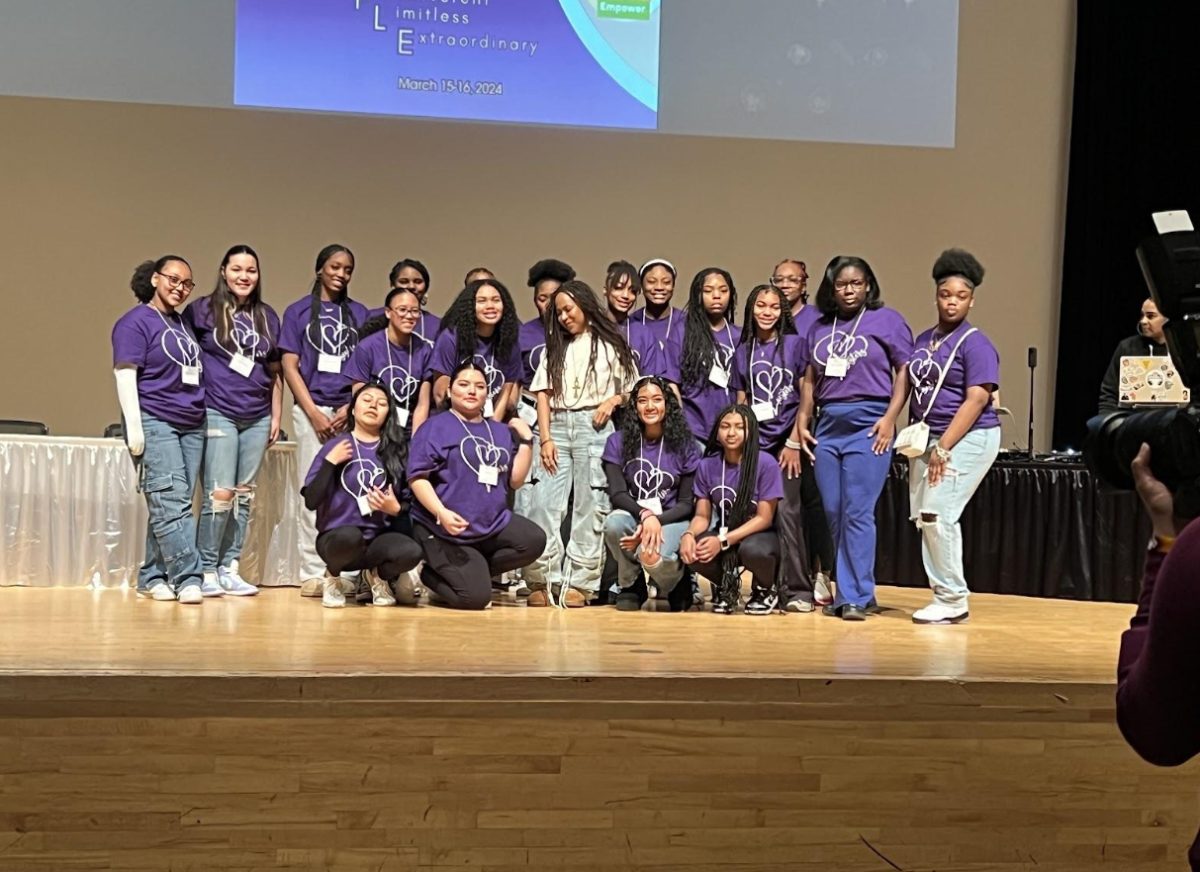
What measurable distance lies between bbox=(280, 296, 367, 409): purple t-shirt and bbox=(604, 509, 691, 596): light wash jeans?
122cm

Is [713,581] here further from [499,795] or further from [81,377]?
[81,377]

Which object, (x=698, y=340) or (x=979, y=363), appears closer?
(x=979, y=363)

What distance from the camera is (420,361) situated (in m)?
4.76

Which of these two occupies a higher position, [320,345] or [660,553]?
[320,345]

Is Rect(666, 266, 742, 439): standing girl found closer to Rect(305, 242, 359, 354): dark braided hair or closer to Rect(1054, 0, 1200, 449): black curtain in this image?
Rect(305, 242, 359, 354): dark braided hair

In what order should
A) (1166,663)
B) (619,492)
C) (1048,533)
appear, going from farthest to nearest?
(1048,533), (619,492), (1166,663)

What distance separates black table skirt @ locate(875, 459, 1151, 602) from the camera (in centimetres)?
529

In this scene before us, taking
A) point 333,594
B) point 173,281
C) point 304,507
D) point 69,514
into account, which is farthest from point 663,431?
point 69,514

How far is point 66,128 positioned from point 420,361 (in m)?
2.95

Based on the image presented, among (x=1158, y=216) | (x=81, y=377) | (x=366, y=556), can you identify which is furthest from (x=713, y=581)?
(x=81, y=377)

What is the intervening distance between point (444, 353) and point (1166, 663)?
378cm

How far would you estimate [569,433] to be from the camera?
15.1 feet

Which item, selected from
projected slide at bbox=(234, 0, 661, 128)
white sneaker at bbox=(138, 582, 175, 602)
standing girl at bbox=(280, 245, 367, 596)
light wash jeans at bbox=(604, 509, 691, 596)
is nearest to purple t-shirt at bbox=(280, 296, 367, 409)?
standing girl at bbox=(280, 245, 367, 596)

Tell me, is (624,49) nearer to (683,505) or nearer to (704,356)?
(704,356)
